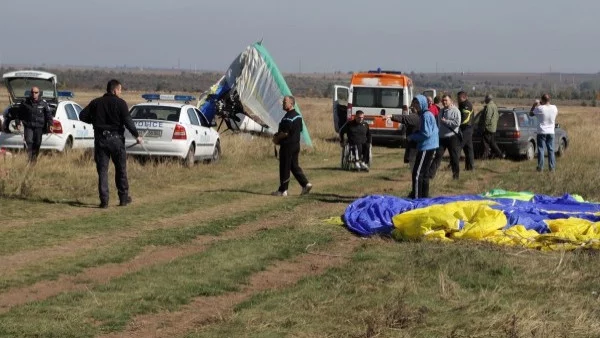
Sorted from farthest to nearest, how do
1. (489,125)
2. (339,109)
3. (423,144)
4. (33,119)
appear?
1. (339,109)
2. (489,125)
3. (33,119)
4. (423,144)

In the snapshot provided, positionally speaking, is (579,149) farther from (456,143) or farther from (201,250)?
(201,250)

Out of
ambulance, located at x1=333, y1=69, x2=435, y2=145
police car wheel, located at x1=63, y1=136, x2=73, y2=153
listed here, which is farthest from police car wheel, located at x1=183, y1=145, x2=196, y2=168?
ambulance, located at x1=333, y1=69, x2=435, y2=145

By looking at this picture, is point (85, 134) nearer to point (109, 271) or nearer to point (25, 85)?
point (25, 85)

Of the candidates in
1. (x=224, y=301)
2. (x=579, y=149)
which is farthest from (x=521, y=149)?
(x=224, y=301)

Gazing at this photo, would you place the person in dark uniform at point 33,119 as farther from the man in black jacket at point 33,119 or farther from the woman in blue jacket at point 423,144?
the woman in blue jacket at point 423,144

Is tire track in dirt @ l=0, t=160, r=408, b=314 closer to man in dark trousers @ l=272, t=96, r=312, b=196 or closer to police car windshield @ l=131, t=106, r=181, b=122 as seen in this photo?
man in dark trousers @ l=272, t=96, r=312, b=196

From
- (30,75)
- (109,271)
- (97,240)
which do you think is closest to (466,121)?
(97,240)

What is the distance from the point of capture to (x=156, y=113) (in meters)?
21.1

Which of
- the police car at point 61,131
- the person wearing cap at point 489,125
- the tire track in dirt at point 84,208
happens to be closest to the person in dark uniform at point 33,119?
the police car at point 61,131

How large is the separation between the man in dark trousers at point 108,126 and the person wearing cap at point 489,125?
39.9ft

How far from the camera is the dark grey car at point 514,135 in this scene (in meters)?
25.9

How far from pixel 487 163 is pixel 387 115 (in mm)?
7849

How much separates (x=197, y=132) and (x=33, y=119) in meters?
3.56

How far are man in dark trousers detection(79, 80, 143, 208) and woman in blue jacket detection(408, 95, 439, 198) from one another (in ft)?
13.5
